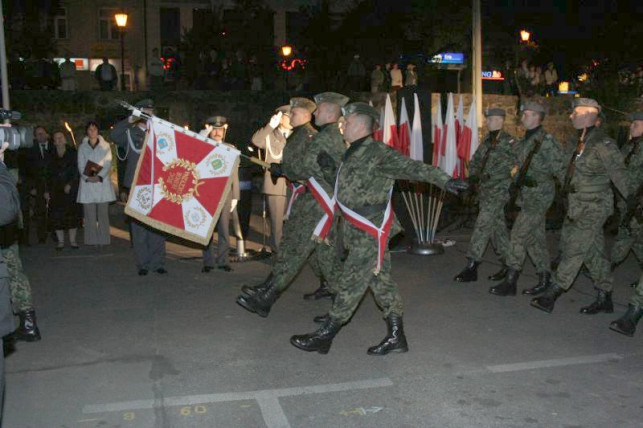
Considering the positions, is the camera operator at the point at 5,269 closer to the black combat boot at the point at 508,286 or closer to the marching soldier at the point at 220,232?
the marching soldier at the point at 220,232

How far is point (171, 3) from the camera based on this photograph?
38.9 meters

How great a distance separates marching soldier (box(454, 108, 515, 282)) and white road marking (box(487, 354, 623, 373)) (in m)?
2.44

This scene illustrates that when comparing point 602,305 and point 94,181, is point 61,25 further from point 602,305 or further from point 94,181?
point 602,305

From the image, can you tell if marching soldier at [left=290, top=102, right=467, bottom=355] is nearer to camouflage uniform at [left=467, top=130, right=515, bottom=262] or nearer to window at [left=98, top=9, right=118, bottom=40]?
camouflage uniform at [left=467, top=130, right=515, bottom=262]

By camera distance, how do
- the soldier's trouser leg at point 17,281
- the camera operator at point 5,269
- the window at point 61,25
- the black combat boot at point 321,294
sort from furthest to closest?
the window at point 61,25 < the black combat boot at point 321,294 < the soldier's trouser leg at point 17,281 < the camera operator at point 5,269

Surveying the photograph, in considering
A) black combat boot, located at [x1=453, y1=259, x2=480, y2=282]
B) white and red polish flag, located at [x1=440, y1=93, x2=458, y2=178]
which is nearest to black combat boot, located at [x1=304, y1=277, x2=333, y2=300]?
black combat boot, located at [x1=453, y1=259, x2=480, y2=282]

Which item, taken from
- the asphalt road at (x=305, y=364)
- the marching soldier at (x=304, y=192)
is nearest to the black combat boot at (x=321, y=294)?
the asphalt road at (x=305, y=364)

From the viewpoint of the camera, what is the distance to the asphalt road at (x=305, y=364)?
4.84 m

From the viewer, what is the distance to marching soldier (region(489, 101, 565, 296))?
7672 mm

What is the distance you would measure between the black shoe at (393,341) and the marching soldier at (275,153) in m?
3.70

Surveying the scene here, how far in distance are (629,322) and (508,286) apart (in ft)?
5.47

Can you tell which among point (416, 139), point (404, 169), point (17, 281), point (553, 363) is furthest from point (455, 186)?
point (416, 139)

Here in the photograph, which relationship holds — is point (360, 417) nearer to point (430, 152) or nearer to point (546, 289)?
point (546, 289)

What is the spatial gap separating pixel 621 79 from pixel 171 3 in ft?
81.9
